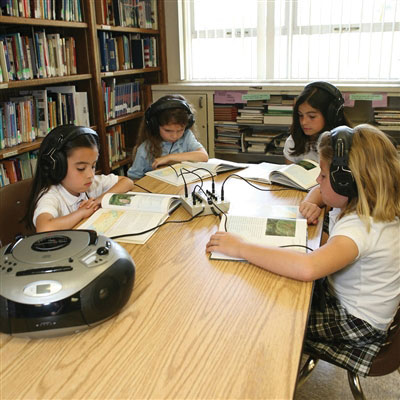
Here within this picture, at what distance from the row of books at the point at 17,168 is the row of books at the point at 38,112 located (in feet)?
0.33

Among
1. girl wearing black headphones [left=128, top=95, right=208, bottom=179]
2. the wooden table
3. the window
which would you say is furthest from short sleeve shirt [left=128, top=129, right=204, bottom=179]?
the window

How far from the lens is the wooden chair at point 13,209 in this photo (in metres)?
1.50

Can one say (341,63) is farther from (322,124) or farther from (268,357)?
(268,357)

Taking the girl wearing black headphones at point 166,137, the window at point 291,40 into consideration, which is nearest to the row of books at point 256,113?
the window at point 291,40

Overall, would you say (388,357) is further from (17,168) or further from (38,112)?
(38,112)

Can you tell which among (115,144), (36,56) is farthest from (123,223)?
(115,144)

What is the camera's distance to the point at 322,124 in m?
2.09

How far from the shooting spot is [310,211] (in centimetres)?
138

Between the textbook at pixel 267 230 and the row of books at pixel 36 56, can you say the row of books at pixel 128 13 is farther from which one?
the textbook at pixel 267 230

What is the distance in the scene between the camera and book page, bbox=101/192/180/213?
144 centimetres

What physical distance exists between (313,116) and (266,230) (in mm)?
1062

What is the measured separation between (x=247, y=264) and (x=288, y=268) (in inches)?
4.7

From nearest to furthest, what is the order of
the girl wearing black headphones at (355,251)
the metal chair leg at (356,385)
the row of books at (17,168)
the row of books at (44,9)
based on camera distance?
the girl wearing black headphones at (355,251)
the metal chair leg at (356,385)
the row of books at (44,9)
the row of books at (17,168)

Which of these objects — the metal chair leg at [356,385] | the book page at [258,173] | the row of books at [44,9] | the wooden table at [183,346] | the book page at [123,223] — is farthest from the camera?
the row of books at [44,9]
